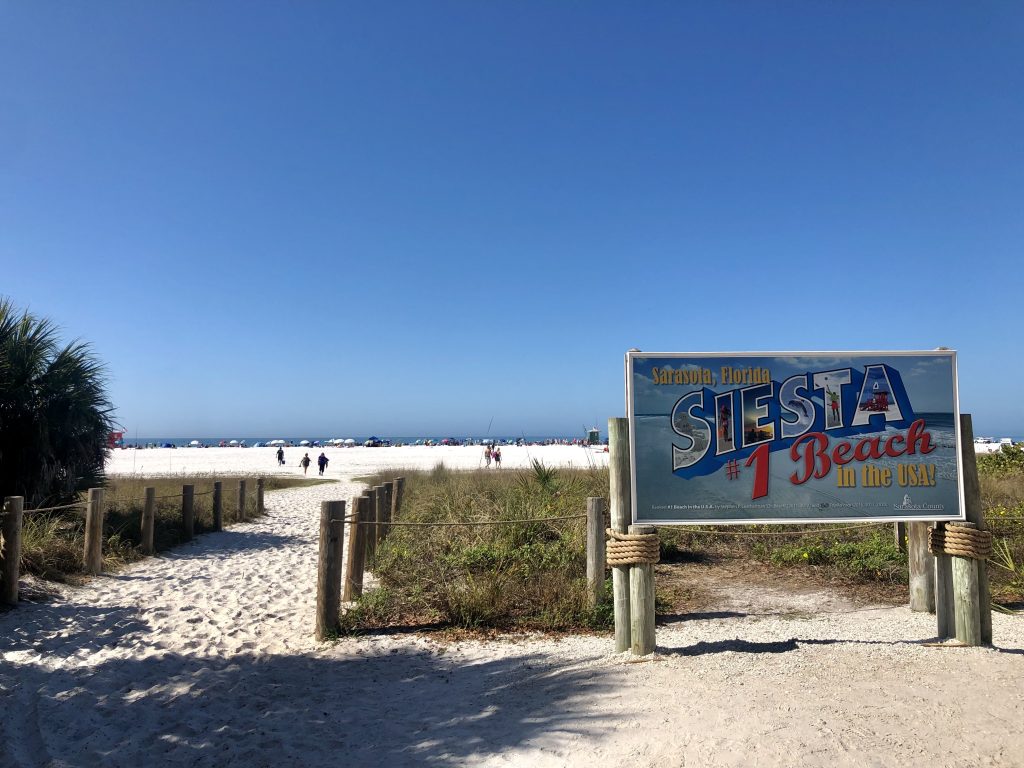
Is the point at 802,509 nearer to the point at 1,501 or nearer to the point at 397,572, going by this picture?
the point at 397,572

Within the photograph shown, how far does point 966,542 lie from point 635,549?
2.59 meters

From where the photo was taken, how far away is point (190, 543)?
1166cm

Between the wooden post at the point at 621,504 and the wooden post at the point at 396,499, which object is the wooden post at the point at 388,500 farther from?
the wooden post at the point at 621,504

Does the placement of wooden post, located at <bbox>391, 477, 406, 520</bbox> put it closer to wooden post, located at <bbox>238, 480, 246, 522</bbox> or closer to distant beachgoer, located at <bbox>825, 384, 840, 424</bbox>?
wooden post, located at <bbox>238, 480, 246, 522</bbox>

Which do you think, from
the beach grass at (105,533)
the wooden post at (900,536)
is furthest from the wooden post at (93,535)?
the wooden post at (900,536)

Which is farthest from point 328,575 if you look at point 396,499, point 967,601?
point 396,499

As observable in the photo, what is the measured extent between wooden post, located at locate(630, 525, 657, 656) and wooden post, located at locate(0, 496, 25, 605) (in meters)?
6.33

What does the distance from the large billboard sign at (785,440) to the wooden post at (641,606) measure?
0.41 metres

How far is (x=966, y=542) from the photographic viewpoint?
5246mm

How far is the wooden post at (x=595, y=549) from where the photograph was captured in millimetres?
7055

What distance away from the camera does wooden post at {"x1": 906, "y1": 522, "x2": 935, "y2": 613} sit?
6.88 meters

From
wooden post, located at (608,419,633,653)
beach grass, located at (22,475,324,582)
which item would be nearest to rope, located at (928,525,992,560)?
wooden post, located at (608,419,633,653)

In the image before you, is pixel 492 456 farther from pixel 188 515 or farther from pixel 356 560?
pixel 356 560

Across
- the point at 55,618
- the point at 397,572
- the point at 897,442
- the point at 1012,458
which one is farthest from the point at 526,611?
the point at 1012,458
